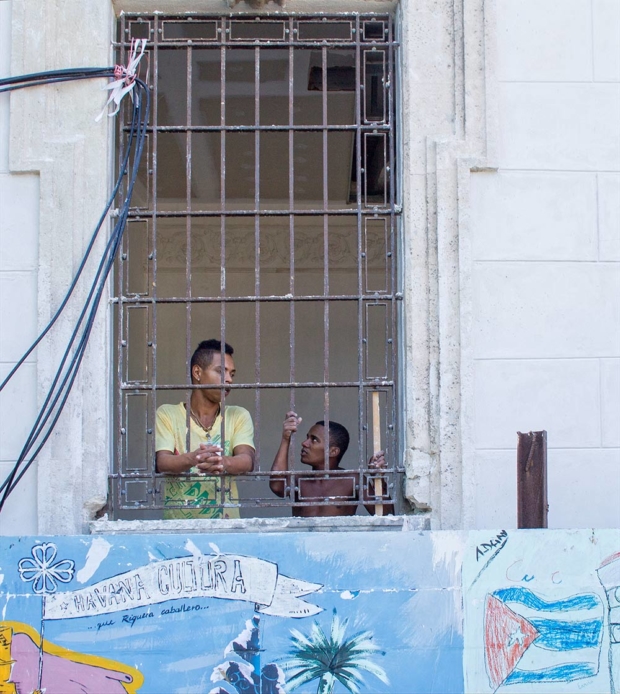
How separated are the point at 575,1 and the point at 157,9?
6.25ft

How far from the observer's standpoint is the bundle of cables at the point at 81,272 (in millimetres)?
4332

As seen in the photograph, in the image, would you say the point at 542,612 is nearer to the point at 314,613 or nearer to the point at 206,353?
the point at 314,613

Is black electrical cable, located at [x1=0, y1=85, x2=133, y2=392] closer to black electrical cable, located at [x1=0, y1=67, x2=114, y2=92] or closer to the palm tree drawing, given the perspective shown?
black electrical cable, located at [x1=0, y1=67, x2=114, y2=92]

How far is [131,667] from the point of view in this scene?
12.4 feet

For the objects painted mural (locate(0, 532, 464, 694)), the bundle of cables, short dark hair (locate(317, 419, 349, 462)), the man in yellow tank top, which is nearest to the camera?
painted mural (locate(0, 532, 464, 694))

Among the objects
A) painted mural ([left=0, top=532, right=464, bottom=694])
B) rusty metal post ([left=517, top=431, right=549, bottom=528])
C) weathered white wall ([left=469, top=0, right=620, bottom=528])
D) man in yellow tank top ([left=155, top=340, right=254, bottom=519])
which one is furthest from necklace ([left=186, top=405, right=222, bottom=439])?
rusty metal post ([left=517, top=431, right=549, bottom=528])

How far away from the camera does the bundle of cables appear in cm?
433

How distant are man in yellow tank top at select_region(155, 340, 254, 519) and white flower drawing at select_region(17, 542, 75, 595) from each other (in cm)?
68

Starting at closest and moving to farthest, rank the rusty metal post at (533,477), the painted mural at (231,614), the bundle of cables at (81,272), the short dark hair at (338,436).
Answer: the painted mural at (231,614), the rusty metal post at (533,477), the bundle of cables at (81,272), the short dark hair at (338,436)

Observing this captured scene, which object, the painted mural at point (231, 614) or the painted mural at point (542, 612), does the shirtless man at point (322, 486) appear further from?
the painted mural at point (542, 612)

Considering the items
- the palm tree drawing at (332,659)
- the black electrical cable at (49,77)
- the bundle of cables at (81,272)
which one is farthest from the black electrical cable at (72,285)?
the palm tree drawing at (332,659)

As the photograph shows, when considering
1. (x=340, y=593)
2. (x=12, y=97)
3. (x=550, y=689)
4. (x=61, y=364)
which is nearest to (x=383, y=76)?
(x=12, y=97)

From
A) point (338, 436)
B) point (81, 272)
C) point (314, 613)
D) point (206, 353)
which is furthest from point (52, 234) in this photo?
point (314, 613)

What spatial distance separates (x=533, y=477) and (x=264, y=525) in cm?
116
